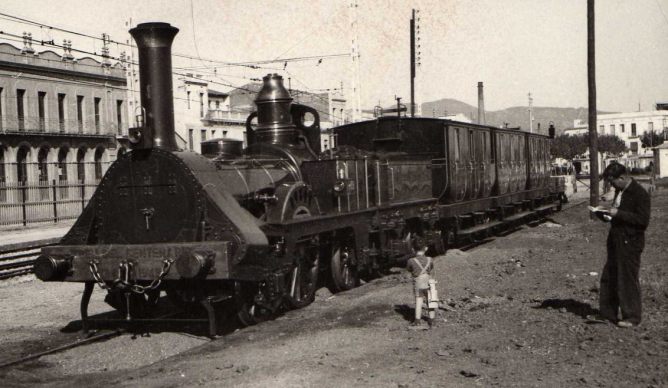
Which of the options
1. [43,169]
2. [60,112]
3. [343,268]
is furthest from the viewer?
[60,112]

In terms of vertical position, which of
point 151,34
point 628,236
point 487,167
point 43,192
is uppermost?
point 151,34

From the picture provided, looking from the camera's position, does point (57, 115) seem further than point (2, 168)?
Yes

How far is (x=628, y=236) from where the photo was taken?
7227 millimetres

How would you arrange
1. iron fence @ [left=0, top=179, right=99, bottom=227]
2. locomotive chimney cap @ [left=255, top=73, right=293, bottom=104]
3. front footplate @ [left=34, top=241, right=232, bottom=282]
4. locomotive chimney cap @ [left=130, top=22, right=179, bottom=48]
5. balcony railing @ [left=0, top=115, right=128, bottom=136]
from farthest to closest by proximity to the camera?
balcony railing @ [left=0, top=115, right=128, bottom=136] → iron fence @ [left=0, top=179, right=99, bottom=227] → locomotive chimney cap @ [left=255, top=73, right=293, bottom=104] → locomotive chimney cap @ [left=130, top=22, right=179, bottom=48] → front footplate @ [left=34, top=241, right=232, bottom=282]

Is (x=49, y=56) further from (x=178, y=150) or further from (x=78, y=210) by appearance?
(x=178, y=150)

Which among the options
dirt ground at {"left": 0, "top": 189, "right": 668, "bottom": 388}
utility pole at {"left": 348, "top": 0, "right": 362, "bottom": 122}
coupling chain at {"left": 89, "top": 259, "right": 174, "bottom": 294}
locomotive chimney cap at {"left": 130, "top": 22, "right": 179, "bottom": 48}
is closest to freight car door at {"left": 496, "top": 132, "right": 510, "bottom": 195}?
utility pole at {"left": 348, "top": 0, "right": 362, "bottom": 122}

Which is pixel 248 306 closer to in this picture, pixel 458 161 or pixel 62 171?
pixel 458 161

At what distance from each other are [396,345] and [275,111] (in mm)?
4863

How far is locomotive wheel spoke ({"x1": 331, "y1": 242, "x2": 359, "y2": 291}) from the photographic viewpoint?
11.1 metres

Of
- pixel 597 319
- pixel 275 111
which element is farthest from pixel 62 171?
pixel 597 319

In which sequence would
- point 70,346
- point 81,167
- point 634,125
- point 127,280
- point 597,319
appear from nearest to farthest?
point 597,319
point 127,280
point 70,346
point 81,167
point 634,125

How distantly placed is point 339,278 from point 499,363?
16.9ft

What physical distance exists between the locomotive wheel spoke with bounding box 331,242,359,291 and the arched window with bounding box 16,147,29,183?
25736 millimetres

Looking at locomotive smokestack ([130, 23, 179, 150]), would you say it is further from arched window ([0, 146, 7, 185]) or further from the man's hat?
arched window ([0, 146, 7, 185])
